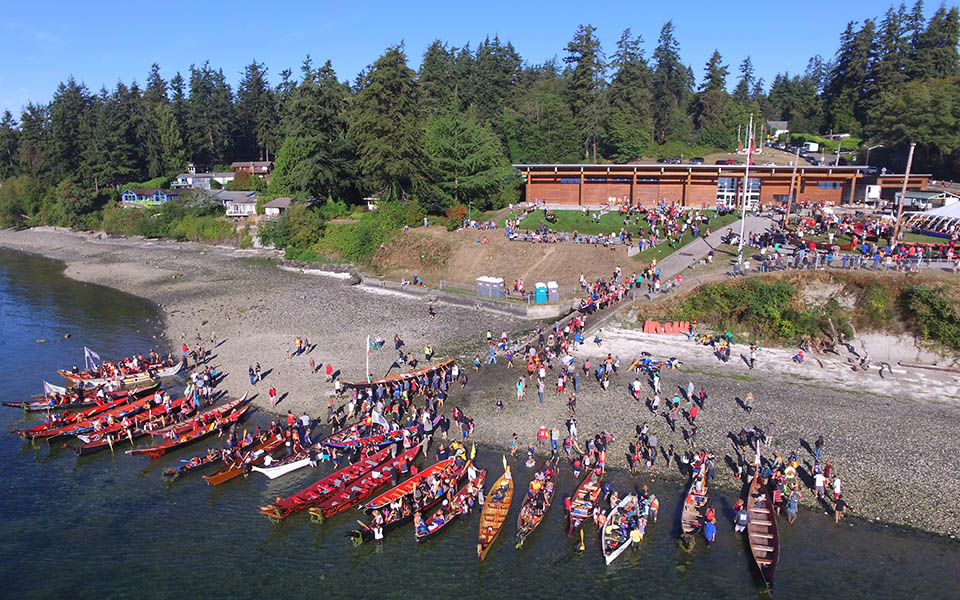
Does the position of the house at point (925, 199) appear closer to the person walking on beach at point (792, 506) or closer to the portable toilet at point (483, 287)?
the portable toilet at point (483, 287)

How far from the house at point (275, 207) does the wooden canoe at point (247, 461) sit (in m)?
57.3

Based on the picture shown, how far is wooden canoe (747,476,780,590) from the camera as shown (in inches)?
711

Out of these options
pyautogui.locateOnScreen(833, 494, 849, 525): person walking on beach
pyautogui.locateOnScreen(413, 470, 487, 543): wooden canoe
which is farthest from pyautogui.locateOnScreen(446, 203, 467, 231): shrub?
pyautogui.locateOnScreen(833, 494, 849, 525): person walking on beach

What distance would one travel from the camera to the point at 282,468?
24.6 meters

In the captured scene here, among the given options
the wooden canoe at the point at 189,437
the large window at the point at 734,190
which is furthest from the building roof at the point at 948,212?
the wooden canoe at the point at 189,437

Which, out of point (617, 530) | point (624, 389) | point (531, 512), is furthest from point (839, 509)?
point (624, 389)

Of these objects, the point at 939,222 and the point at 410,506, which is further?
the point at 939,222

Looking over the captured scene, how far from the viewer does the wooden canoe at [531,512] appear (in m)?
20.3

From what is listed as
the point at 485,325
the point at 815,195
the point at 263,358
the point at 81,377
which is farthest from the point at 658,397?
the point at 815,195

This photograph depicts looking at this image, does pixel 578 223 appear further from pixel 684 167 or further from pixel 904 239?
pixel 904 239

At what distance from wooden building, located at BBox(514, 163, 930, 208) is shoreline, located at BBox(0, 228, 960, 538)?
26.6 metres

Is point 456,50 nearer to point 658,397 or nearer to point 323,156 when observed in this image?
point 323,156

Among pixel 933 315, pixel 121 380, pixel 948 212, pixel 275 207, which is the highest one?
pixel 948 212

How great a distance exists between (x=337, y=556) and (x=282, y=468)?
18.9ft
